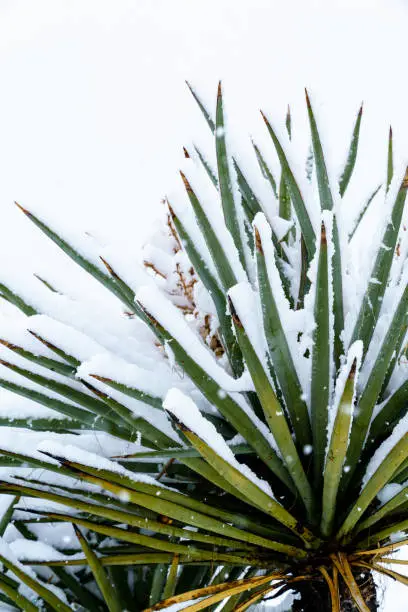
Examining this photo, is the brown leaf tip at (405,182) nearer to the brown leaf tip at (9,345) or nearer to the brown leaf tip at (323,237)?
the brown leaf tip at (323,237)

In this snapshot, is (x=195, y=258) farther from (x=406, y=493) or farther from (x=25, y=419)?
(x=406, y=493)

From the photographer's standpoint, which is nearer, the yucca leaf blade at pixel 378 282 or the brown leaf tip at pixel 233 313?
the brown leaf tip at pixel 233 313

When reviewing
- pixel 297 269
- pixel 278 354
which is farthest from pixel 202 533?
pixel 297 269

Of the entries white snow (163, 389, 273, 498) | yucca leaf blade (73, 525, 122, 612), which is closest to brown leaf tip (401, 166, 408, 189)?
white snow (163, 389, 273, 498)

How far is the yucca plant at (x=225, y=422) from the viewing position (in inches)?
38.2

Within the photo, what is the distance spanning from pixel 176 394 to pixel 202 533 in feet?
1.33

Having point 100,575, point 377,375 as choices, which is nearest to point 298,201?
point 377,375

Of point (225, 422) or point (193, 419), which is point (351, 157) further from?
point (193, 419)

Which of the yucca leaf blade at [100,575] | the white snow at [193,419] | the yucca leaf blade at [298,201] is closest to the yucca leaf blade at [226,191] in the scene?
the yucca leaf blade at [298,201]

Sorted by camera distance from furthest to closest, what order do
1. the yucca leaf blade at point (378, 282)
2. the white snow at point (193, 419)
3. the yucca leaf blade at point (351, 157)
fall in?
the yucca leaf blade at point (351, 157)
the yucca leaf blade at point (378, 282)
the white snow at point (193, 419)

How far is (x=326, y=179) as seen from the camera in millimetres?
1280

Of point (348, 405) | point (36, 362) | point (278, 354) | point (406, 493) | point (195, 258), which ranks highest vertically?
point (195, 258)

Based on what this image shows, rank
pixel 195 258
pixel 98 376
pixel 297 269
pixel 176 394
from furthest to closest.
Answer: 1. pixel 297 269
2. pixel 195 258
3. pixel 98 376
4. pixel 176 394

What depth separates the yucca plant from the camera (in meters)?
0.97
